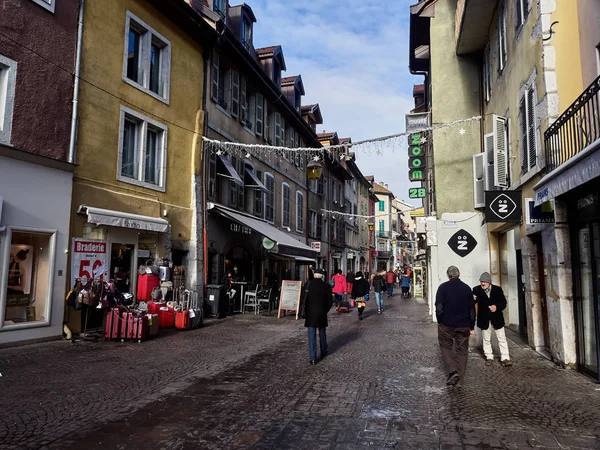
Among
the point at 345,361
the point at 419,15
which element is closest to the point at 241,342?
the point at 345,361

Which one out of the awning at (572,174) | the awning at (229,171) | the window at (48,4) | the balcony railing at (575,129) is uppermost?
the window at (48,4)

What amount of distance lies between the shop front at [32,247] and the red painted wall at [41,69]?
558 mm

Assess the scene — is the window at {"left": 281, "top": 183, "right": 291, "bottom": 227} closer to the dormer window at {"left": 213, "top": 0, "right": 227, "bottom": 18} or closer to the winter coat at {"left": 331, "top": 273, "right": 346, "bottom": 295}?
the winter coat at {"left": 331, "top": 273, "right": 346, "bottom": 295}

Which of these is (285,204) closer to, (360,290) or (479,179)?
(360,290)

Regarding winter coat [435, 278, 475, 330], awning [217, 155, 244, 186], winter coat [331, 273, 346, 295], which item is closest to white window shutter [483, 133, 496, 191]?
winter coat [435, 278, 475, 330]

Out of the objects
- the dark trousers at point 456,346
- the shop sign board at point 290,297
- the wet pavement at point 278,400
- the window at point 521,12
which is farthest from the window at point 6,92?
the window at point 521,12

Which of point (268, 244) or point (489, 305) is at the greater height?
point (268, 244)

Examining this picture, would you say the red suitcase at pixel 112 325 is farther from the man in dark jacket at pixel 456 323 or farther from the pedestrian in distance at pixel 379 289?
the pedestrian in distance at pixel 379 289

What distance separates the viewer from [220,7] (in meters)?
17.5

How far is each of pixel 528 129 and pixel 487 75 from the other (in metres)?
5.34

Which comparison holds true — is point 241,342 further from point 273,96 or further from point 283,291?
point 273,96

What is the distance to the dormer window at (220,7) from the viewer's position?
16934mm

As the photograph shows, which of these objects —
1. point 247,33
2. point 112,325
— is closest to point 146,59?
point 112,325

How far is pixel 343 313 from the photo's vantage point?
18.1 metres
